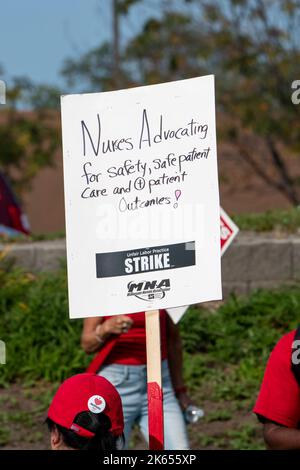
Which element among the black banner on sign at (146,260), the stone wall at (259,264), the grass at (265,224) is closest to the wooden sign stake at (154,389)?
the black banner on sign at (146,260)

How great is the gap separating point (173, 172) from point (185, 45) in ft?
38.7

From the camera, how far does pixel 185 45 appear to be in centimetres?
1512

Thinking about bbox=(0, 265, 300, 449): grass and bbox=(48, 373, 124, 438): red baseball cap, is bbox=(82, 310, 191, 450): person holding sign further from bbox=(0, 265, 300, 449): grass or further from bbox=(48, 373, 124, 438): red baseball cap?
bbox=(0, 265, 300, 449): grass

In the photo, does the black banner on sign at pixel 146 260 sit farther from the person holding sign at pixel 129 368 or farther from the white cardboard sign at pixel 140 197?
the person holding sign at pixel 129 368

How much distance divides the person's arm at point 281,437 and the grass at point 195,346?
3162 millimetres

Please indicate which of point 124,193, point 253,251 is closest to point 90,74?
point 253,251

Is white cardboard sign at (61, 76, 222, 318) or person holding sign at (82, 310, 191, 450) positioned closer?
→ white cardboard sign at (61, 76, 222, 318)

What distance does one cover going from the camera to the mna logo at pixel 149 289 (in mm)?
3592

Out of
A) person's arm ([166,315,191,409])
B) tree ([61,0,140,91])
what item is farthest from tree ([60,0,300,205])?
person's arm ([166,315,191,409])

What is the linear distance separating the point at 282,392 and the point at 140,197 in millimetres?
870

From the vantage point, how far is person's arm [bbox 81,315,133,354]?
15.6 ft

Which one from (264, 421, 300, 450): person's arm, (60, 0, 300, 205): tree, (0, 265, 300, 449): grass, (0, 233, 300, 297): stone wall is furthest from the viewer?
(60, 0, 300, 205): tree

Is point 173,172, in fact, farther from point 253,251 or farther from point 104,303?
point 253,251

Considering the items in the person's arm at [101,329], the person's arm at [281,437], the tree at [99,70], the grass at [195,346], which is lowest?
the grass at [195,346]
